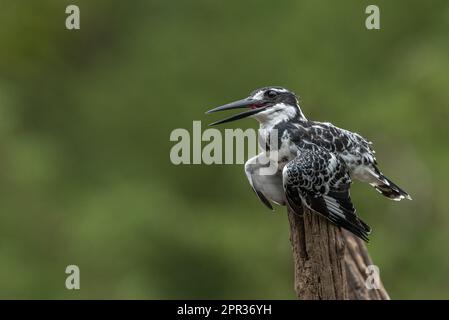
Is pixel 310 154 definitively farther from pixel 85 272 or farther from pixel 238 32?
pixel 238 32

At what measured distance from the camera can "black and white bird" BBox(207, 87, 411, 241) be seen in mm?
6250

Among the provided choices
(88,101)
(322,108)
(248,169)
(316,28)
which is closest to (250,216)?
(322,108)

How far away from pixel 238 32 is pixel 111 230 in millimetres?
4356

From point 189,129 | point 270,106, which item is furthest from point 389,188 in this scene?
point 189,129

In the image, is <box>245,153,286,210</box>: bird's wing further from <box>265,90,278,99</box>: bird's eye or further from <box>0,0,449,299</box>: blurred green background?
<box>0,0,449,299</box>: blurred green background

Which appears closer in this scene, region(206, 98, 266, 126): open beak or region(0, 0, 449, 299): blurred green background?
region(206, 98, 266, 126): open beak

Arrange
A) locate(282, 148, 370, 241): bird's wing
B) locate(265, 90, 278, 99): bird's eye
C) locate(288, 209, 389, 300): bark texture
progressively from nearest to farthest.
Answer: locate(288, 209, 389, 300): bark texture < locate(282, 148, 370, 241): bird's wing < locate(265, 90, 278, 99): bird's eye

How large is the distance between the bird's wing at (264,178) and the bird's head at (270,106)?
0.32 meters

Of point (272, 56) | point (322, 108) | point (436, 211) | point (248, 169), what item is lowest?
point (248, 169)

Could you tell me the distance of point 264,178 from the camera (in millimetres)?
6742

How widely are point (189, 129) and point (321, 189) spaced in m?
8.09

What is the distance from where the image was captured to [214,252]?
14.2 meters

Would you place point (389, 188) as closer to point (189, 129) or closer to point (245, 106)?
point (245, 106)

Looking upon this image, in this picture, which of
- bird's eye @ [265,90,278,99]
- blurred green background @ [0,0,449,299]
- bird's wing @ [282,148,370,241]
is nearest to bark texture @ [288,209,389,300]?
bird's wing @ [282,148,370,241]
